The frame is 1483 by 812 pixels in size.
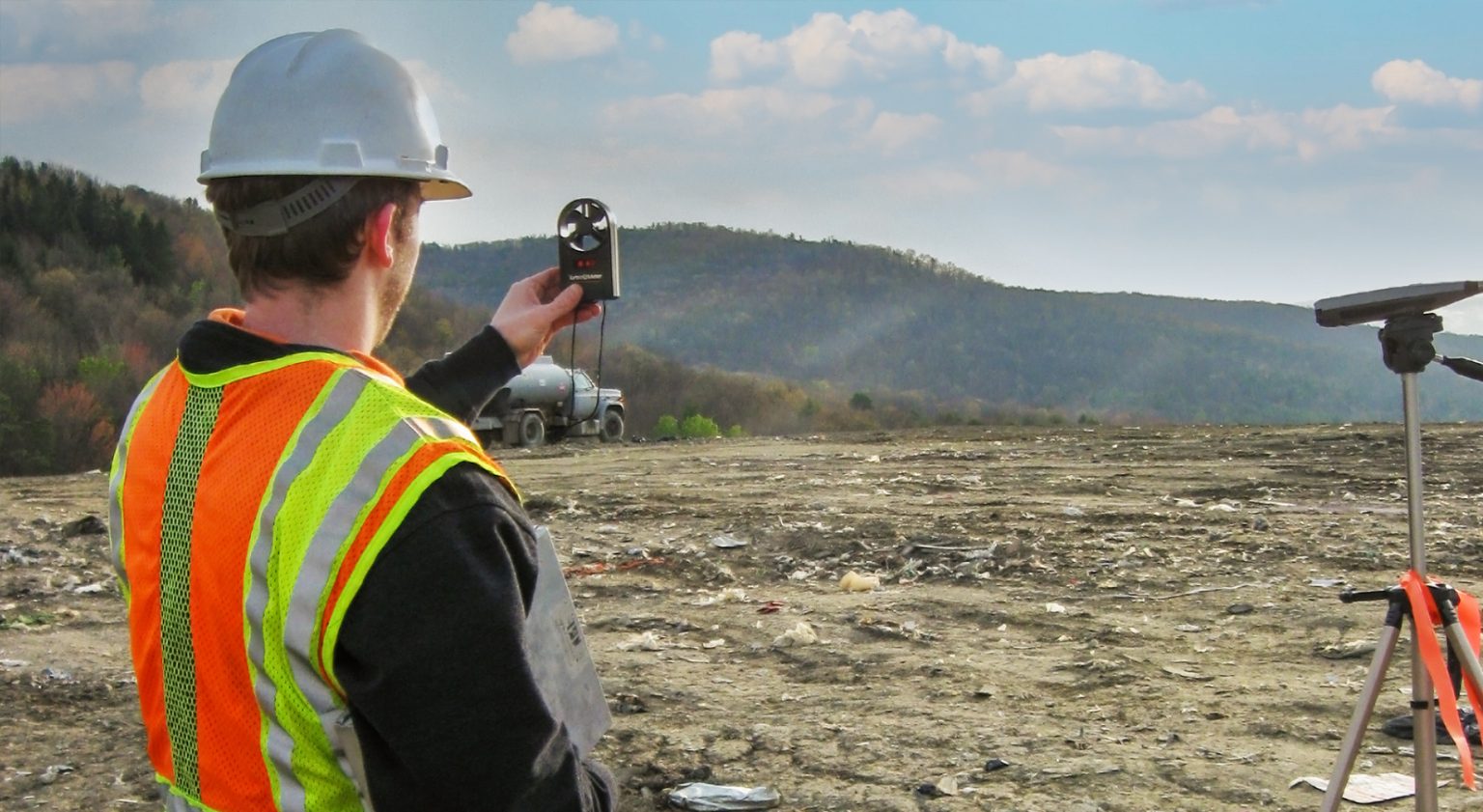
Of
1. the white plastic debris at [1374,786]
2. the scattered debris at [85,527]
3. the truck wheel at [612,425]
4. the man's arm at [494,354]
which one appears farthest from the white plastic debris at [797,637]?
the truck wheel at [612,425]

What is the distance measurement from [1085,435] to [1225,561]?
370 inches

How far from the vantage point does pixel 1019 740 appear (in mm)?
4621

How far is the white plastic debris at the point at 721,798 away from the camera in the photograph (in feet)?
13.5

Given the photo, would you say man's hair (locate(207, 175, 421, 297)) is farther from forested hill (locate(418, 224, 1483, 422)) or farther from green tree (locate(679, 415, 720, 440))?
forested hill (locate(418, 224, 1483, 422))

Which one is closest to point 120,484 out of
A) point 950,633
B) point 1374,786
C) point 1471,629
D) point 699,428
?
point 1471,629

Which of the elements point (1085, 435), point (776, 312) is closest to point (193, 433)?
point (1085, 435)

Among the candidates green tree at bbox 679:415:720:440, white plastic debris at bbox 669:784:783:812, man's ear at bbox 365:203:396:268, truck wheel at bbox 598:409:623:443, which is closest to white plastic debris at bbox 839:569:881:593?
white plastic debris at bbox 669:784:783:812

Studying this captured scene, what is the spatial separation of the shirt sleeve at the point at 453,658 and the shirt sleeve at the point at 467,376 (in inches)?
31.8

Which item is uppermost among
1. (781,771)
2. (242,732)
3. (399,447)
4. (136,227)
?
(136,227)

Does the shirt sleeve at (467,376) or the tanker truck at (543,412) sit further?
the tanker truck at (543,412)

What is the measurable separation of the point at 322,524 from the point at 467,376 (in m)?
0.84

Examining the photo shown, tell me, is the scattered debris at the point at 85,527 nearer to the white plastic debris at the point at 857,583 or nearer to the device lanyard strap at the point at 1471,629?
the white plastic debris at the point at 857,583

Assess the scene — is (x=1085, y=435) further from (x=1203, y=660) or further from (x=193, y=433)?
(x=193, y=433)

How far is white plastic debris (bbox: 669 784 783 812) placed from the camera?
4.11 metres
